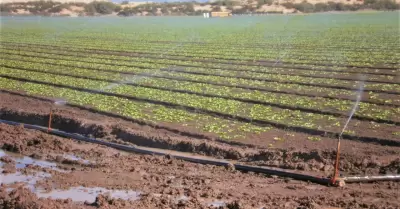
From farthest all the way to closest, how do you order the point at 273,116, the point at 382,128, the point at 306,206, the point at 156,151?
the point at 273,116 < the point at 382,128 < the point at 156,151 < the point at 306,206

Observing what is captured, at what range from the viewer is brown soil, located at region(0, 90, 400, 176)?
9.85m

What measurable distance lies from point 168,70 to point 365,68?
8.03 metres

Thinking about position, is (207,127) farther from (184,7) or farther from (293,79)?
(184,7)

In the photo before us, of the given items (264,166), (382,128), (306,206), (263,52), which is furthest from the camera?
(263,52)

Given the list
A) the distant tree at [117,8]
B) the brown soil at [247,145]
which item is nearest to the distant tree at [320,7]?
the distant tree at [117,8]

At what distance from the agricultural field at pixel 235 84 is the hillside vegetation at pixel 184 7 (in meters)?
39.6

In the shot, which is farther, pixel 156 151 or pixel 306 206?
pixel 156 151

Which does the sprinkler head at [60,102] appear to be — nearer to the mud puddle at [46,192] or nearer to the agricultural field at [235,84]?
the agricultural field at [235,84]

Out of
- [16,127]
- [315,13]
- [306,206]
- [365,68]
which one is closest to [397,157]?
[306,206]

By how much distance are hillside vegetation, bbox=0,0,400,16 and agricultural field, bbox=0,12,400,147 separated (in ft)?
130

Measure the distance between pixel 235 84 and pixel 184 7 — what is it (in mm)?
77008

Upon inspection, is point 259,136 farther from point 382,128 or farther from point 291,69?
point 291,69

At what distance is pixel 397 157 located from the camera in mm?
10141

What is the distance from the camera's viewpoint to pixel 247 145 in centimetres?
1140
